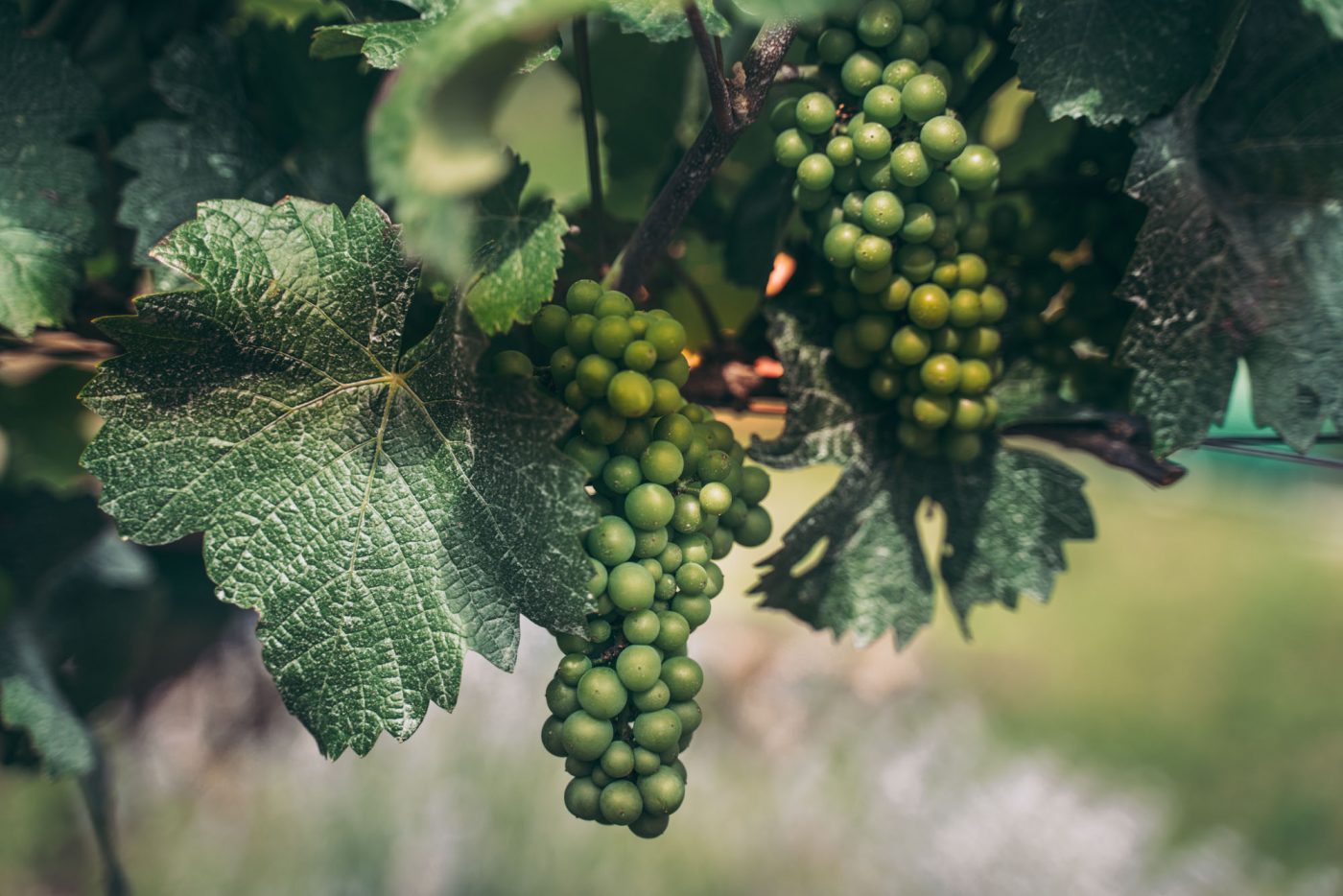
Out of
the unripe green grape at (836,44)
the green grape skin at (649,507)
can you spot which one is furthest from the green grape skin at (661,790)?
the unripe green grape at (836,44)

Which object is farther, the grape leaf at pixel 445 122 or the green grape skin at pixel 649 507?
the green grape skin at pixel 649 507

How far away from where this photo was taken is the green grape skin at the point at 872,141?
0.42m

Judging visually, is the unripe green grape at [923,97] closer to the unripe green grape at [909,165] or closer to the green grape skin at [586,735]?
the unripe green grape at [909,165]

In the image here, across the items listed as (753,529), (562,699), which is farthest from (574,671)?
(753,529)

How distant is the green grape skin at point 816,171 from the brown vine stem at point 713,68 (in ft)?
0.14

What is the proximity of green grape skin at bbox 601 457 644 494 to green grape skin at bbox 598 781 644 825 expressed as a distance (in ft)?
0.41

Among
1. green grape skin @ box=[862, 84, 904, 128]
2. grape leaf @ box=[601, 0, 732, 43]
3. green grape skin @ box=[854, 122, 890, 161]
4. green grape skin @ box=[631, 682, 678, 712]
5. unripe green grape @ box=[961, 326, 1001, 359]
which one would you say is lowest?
green grape skin @ box=[631, 682, 678, 712]

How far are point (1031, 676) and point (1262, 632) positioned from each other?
48cm

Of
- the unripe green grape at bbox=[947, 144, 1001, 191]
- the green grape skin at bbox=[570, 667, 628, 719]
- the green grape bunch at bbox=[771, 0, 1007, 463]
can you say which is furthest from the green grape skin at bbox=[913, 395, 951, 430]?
the green grape skin at bbox=[570, 667, 628, 719]

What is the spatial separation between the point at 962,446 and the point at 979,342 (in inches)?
2.3

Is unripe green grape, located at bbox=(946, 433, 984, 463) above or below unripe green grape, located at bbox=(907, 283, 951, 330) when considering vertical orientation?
below

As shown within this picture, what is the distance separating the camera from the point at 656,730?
0.38 metres

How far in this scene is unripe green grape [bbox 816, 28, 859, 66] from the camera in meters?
0.43

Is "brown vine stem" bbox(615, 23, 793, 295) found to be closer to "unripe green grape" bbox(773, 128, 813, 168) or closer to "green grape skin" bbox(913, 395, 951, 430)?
"unripe green grape" bbox(773, 128, 813, 168)
